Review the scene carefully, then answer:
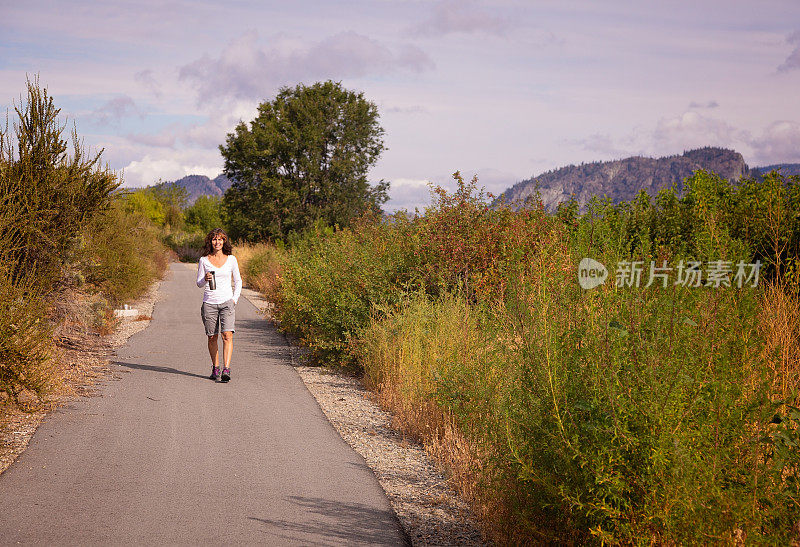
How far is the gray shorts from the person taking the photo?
993 centimetres

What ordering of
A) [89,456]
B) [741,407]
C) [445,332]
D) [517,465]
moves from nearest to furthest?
1. [741,407]
2. [517,465]
3. [89,456]
4. [445,332]

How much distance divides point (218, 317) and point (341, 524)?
581cm

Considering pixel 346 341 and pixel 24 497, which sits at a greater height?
pixel 346 341

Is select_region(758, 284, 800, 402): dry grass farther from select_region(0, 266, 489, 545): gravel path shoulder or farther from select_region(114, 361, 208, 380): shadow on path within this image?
select_region(114, 361, 208, 380): shadow on path

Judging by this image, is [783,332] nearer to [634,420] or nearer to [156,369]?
[634,420]

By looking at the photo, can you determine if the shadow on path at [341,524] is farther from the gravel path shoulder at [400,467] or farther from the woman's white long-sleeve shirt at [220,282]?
the woman's white long-sleeve shirt at [220,282]

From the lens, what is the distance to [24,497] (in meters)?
5.12

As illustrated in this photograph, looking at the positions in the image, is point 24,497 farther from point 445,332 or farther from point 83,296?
point 83,296

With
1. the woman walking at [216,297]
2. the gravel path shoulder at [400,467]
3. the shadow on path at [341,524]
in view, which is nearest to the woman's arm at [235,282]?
the woman walking at [216,297]

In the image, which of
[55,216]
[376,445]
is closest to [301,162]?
[55,216]

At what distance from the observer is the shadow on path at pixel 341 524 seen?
4586 mm

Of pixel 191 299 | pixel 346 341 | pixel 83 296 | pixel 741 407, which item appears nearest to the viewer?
pixel 741 407

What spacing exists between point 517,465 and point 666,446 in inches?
42.6

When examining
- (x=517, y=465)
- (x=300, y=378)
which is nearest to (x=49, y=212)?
(x=300, y=378)
